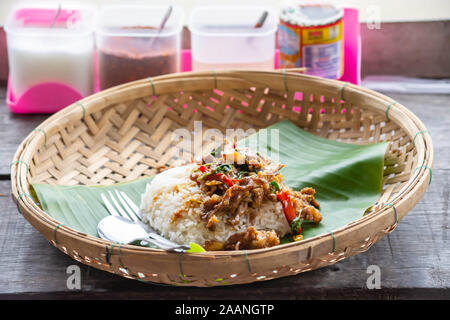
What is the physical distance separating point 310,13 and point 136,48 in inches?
30.5

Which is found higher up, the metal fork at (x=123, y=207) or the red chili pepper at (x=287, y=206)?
the red chili pepper at (x=287, y=206)

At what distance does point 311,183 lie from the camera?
74.4 inches

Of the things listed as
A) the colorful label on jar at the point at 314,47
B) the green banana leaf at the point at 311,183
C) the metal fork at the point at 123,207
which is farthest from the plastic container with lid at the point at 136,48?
the metal fork at the point at 123,207

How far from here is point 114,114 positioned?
7.40ft

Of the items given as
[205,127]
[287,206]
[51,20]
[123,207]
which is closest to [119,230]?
[123,207]

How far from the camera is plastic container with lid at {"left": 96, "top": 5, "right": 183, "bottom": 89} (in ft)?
8.20

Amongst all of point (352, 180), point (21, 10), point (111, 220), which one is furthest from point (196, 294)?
point (21, 10)

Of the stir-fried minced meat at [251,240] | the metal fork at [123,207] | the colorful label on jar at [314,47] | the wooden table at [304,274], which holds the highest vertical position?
the colorful label on jar at [314,47]

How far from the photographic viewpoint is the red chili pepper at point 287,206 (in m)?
1.67

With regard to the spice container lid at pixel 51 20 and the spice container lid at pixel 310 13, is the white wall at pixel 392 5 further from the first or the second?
the spice container lid at pixel 310 13

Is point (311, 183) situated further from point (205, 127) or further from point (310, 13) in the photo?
point (310, 13)

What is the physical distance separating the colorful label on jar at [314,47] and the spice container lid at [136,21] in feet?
1.58

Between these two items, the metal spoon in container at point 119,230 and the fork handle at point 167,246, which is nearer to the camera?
the fork handle at point 167,246
